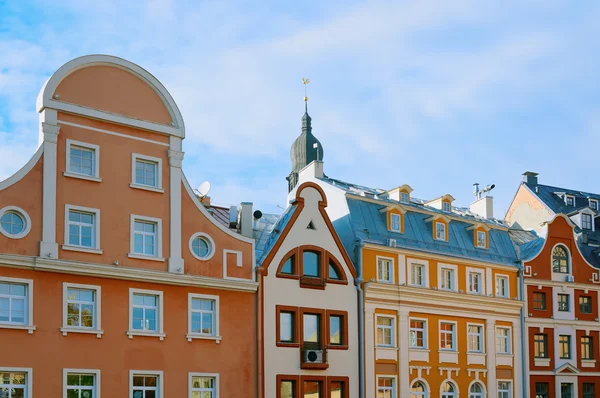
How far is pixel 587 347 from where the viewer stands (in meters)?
59.2

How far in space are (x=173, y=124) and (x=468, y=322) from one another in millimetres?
21768

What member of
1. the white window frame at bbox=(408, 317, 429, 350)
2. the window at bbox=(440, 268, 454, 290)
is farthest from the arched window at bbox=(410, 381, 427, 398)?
the window at bbox=(440, 268, 454, 290)

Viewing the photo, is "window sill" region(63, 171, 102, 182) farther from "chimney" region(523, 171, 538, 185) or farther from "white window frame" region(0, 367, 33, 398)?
"chimney" region(523, 171, 538, 185)

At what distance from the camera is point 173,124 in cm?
4341

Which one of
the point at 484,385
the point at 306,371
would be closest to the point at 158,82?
the point at 306,371

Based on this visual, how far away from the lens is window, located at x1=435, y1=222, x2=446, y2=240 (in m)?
54.7

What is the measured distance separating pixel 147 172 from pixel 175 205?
200 centimetres

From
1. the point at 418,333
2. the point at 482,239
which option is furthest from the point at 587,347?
the point at 418,333

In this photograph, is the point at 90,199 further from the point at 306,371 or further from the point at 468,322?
the point at 468,322

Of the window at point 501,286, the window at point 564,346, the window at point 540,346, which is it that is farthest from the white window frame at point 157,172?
the window at point 564,346

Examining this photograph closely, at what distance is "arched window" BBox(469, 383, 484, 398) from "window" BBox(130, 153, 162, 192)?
903 inches

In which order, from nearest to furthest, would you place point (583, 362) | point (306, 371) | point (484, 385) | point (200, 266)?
point (200, 266) → point (306, 371) → point (484, 385) → point (583, 362)

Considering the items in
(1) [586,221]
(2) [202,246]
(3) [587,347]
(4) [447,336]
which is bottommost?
(3) [587,347]

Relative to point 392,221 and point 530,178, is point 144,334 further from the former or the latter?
point 530,178
